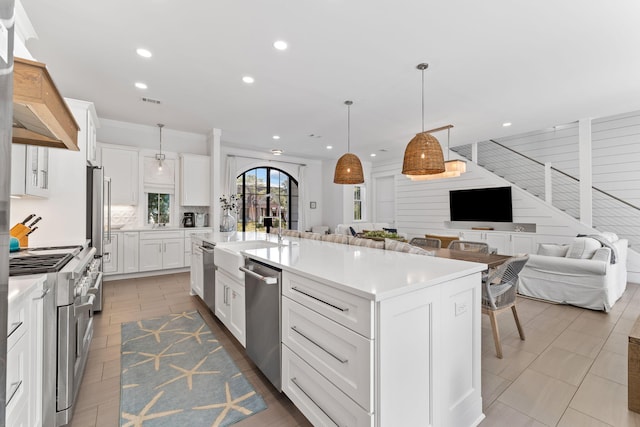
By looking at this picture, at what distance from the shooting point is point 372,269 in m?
1.56

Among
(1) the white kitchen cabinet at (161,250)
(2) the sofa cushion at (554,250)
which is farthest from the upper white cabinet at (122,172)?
(2) the sofa cushion at (554,250)

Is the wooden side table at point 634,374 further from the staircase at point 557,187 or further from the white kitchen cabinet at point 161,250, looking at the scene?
the white kitchen cabinet at point 161,250

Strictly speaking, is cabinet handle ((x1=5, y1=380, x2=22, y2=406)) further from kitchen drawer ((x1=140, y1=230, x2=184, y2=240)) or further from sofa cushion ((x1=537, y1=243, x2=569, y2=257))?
sofa cushion ((x1=537, y1=243, x2=569, y2=257))

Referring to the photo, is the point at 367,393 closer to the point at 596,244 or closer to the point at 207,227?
the point at 596,244

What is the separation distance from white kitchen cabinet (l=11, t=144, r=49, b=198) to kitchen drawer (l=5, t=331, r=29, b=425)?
1350 millimetres

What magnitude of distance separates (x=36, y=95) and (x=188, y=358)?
213cm

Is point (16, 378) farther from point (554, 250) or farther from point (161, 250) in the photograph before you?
point (554, 250)

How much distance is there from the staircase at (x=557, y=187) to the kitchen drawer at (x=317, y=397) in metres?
6.44

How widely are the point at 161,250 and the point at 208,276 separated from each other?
2.73 metres

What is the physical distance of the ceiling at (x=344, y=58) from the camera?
228 centimetres

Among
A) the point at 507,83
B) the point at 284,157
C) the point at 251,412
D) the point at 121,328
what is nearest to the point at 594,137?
the point at 507,83

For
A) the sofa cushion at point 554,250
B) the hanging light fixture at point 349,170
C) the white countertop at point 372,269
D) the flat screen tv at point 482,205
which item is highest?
the hanging light fixture at point 349,170

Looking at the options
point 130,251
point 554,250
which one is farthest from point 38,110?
point 554,250

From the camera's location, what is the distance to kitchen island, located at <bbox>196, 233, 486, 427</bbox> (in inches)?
45.1
